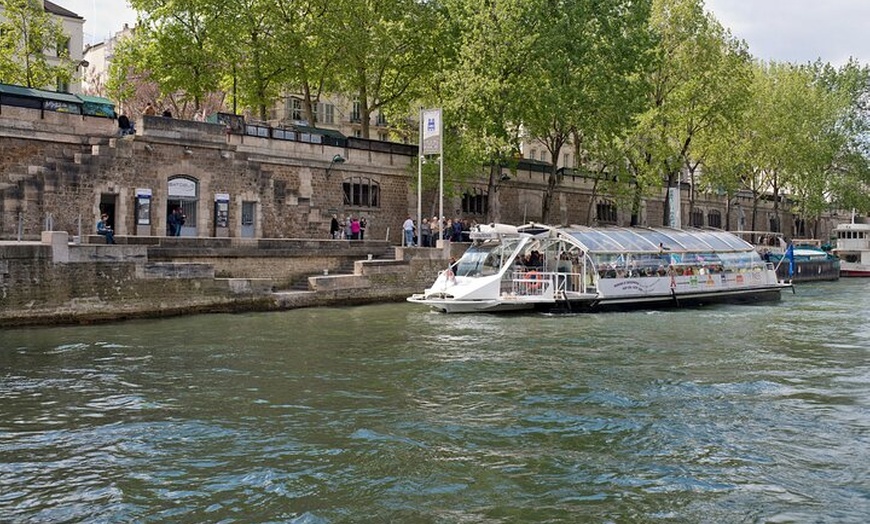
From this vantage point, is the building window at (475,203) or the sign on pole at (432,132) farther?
the building window at (475,203)

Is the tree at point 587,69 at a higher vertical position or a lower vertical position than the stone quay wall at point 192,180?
higher

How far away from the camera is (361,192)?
38312 mm

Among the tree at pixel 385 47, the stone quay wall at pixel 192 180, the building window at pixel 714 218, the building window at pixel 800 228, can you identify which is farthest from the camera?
the building window at pixel 800 228

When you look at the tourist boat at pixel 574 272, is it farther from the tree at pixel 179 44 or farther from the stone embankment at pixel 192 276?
the tree at pixel 179 44

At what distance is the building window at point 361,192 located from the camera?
37719 millimetres

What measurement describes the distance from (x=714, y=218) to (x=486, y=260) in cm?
4474

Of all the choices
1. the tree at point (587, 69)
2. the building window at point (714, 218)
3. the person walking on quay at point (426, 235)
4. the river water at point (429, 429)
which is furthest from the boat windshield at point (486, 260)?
the building window at point (714, 218)

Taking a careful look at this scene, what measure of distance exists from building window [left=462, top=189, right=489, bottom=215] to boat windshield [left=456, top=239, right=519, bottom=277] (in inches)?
635

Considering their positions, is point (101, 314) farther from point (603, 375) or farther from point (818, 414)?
point (818, 414)

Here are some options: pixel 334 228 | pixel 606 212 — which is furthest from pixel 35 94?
pixel 606 212

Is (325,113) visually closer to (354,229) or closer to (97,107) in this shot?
(354,229)

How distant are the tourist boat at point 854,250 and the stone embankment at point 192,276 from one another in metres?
37.5

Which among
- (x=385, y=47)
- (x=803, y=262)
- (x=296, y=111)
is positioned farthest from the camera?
(x=296, y=111)

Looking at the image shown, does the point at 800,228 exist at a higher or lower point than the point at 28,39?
lower
